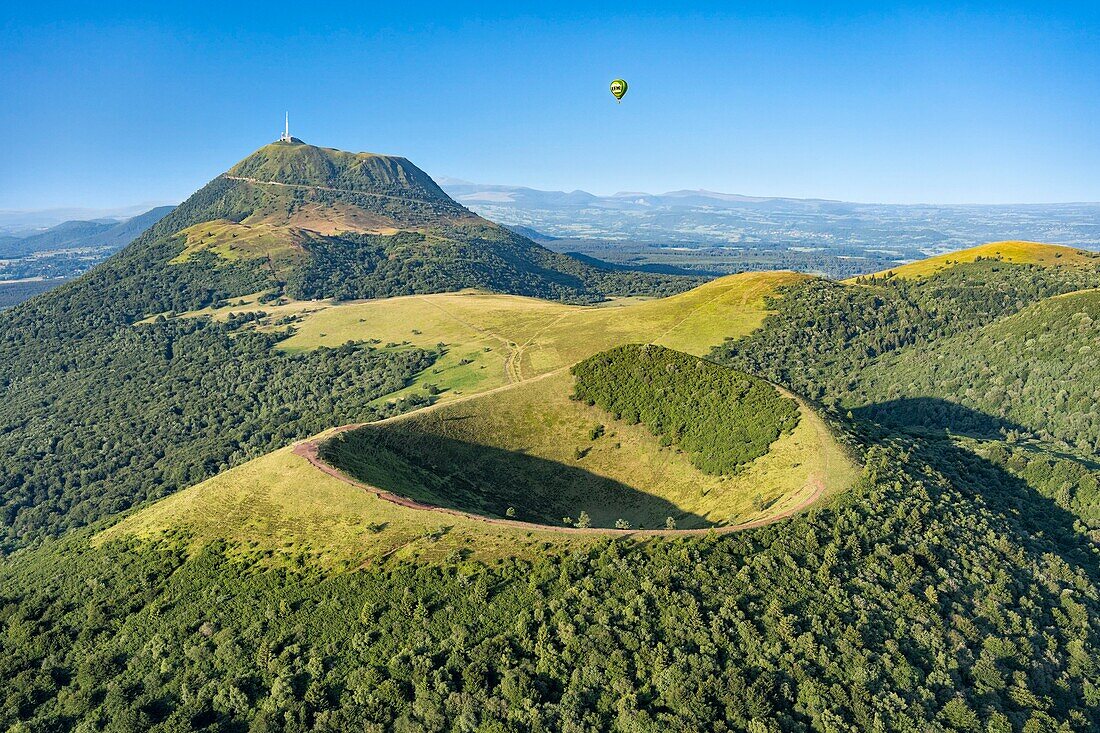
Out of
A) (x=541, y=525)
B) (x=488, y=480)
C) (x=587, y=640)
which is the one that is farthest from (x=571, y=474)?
(x=587, y=640)

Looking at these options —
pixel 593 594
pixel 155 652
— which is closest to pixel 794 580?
pixel 593 594

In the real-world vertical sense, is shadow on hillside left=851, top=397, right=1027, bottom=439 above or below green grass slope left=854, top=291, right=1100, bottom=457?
below

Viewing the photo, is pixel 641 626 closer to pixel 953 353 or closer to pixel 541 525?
pixel 541 525

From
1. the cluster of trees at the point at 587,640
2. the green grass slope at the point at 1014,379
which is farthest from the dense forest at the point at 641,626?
the green grass slope at the point at 1014,379

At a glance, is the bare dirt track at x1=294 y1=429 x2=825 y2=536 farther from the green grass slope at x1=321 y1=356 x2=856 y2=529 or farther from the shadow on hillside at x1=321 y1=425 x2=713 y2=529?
the shadow on hillside at x1=321 y1=425 x2=713 y2=529

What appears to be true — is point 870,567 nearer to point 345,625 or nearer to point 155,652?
point 345,625

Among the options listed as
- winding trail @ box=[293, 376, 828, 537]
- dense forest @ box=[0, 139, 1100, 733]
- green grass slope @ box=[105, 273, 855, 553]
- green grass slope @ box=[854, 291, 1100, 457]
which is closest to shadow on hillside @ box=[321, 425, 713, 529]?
green grass slope @ box=[105, 273, 855, 553]

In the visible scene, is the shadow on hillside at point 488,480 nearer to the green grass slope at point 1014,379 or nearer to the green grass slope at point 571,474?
the green grass slope at point 571,474

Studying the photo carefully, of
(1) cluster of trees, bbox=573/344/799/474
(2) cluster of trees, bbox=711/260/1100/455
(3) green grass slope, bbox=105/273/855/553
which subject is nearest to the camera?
(3) green grass slope, bbox=105/273/855/553
